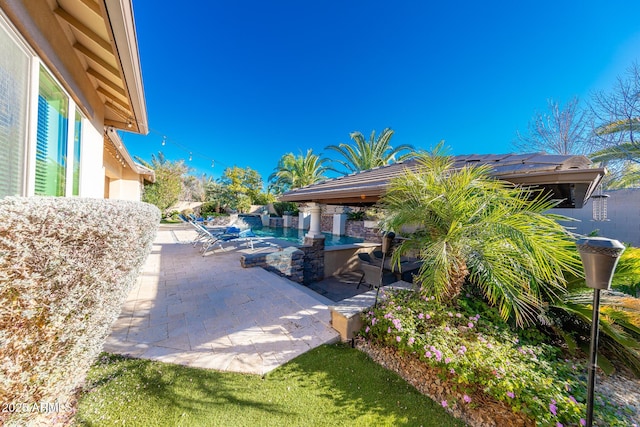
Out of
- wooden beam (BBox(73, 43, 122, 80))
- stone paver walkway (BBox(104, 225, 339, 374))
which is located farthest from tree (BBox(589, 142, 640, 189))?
wooden beam (BBox(73, 43, 122, 80))

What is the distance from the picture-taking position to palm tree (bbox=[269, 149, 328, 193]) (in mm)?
22578

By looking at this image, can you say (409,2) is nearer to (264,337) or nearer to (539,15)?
(539,15)

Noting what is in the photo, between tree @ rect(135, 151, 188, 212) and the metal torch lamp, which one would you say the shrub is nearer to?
tree @ rect(135, 151, 188, 212)

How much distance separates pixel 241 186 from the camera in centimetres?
2445

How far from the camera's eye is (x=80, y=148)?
13.0 feet

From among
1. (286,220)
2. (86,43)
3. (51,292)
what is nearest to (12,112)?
(51,292)

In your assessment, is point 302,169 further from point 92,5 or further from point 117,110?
point 92,5

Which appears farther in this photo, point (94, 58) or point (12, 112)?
point (94, 58)

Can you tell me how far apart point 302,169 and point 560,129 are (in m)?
18.5

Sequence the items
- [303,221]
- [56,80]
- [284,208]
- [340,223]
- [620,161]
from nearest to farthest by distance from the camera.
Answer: [56,80]
[620,161]
[340,223]
[303,221]
[284,208]

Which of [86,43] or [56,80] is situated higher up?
[86,43]

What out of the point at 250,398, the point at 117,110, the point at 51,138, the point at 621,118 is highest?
the point at 621,118

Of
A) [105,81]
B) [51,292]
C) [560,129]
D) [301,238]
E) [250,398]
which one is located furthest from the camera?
[301,238]

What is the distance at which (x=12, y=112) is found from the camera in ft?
7.11
